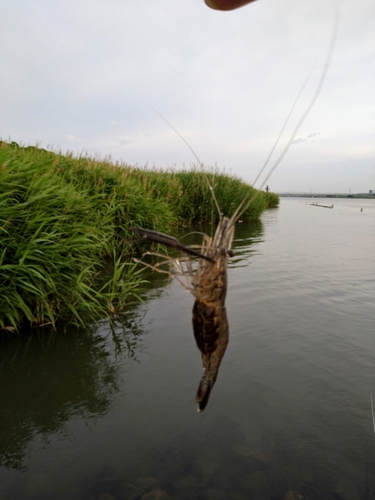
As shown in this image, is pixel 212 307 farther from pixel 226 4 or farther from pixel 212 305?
pixel 226 4

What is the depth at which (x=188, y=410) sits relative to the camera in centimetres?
323

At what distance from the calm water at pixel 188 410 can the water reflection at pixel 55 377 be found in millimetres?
12

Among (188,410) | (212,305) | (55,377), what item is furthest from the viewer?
(55,377)

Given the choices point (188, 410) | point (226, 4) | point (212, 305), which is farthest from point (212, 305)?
point (188, 410)

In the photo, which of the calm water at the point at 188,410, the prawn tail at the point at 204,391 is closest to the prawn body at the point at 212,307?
the prawn tail at the point at 204,391

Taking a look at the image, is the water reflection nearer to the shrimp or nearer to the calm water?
the calm water

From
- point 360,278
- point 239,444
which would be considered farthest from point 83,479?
point 360,278

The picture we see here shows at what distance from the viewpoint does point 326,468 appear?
262cm

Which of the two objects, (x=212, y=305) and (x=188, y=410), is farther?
(x=188, y=410)

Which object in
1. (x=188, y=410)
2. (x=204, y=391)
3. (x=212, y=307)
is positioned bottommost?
(x=188, y=410)

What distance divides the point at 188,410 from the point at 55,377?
4.57 ft

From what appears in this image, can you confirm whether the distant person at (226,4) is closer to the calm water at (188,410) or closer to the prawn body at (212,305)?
the prawn body at (212,305)

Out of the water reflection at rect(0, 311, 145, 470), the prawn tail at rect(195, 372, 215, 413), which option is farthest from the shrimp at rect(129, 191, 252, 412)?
the water reflection at rect(0, 311, 145, 470)

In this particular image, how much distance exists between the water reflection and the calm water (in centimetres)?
1
